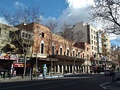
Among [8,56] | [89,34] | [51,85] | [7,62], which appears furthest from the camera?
[89,34]

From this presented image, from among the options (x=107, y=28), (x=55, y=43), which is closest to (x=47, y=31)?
(x=55, y=43)

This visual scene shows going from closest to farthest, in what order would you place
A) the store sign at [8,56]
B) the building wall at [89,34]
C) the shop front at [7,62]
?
the store sign at [8,56], the shop front at [7,62], the building wall at [89,34]

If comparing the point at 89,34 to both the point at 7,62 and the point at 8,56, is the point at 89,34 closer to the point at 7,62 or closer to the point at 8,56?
the point at 7,62

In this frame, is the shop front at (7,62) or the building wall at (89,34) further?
the building wall at (89,34)

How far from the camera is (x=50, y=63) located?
5009cm

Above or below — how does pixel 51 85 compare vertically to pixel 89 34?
below

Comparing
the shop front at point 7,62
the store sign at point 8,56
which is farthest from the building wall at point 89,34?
the shop front at point 7,62

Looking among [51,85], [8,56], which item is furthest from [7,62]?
[51,85]

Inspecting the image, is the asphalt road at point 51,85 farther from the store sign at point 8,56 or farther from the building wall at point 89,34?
the building wall at point 89,34

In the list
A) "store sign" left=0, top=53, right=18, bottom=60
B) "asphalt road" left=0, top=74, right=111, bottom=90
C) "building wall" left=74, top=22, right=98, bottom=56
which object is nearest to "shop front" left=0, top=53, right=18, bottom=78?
"store sign" left=0, top=53, right=18, bottom=60

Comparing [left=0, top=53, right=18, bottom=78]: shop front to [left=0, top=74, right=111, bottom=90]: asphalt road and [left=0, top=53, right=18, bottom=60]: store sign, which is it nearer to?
[left=0, top=53, right=18, bottom=60]: store sign

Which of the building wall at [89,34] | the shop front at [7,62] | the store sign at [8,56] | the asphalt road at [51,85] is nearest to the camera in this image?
the asphalt road at [51,85]

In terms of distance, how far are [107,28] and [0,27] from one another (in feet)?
71.0

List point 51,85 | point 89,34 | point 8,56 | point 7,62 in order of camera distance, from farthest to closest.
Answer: point 89,34
point 7,62
point 8,56
point 51,85
